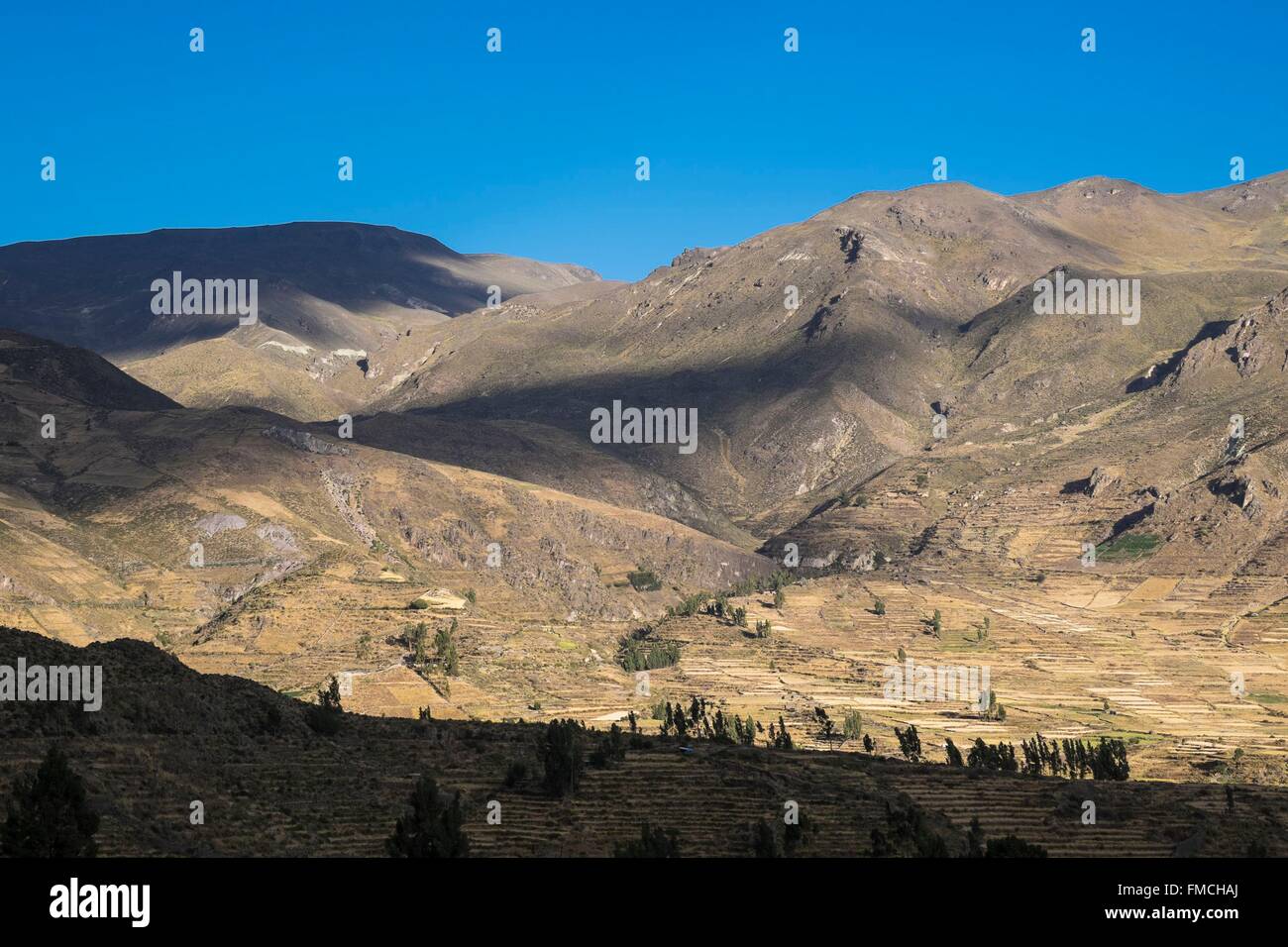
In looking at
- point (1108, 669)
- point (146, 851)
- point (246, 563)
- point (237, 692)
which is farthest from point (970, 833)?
point (246, 563)

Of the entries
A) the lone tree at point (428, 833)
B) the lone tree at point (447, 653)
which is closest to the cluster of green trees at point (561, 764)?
the lone tree at point (428, 833)

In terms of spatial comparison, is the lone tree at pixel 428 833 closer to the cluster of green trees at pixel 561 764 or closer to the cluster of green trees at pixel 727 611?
the cluster of green trees at pixel 561 764

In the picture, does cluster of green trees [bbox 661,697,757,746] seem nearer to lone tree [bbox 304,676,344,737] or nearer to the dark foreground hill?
the dark foreground hill

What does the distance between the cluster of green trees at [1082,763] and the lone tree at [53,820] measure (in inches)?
2424

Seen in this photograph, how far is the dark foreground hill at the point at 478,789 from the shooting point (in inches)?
2101

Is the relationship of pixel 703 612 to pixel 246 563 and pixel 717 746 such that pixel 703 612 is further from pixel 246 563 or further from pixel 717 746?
pixel 717 746

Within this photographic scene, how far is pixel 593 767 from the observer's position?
7212 cm

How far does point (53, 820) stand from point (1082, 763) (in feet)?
235

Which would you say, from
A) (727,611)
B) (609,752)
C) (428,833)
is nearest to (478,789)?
(609,752)

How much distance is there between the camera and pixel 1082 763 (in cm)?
9269

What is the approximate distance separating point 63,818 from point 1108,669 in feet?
470

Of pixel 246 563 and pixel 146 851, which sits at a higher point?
pixel 246 563

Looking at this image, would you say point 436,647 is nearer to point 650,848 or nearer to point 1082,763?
point 1082,763

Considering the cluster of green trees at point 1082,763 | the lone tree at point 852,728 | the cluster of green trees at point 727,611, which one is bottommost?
the cluster of green trees at point 1082,763
